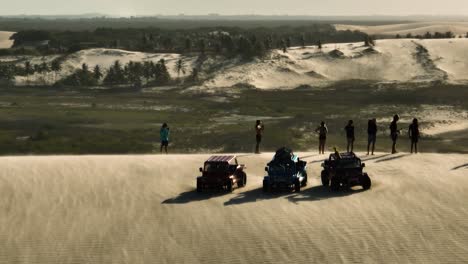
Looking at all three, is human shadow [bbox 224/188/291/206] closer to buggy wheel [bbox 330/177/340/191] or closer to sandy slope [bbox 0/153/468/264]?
sandy slope [bbox 0/153/468/264]

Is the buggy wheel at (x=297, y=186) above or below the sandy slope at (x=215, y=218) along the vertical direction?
above

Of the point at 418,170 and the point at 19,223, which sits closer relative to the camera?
the point at 19,223

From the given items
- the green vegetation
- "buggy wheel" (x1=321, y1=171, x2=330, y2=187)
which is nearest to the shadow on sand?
"buggy wheel" (x1=321, y1=171, x2=330, y2=187)

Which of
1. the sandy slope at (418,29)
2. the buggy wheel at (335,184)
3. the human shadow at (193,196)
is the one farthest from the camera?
the sandy slope at (418,29)

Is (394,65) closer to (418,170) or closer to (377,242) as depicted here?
(418,170)

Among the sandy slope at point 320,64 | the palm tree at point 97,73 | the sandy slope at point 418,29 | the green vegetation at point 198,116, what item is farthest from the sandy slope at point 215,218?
the sandy slope at point 418,29

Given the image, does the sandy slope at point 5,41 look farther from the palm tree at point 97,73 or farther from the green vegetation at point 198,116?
the green vegetation at point 198,116

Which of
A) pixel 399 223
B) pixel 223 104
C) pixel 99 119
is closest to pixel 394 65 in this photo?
pixel 223 104
